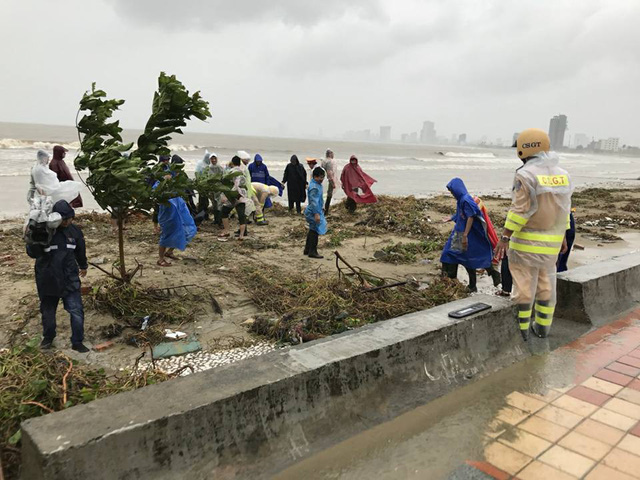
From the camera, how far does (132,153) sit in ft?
16.7

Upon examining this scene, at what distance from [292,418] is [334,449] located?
29 cm

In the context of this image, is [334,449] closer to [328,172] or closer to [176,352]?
[176,352]

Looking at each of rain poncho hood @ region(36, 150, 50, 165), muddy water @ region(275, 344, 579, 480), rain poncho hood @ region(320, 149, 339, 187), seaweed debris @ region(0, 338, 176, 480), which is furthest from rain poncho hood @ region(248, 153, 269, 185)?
muddy water @ region(275, 344, 579, 480)

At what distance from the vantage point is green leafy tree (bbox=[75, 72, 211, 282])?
15.6 ft

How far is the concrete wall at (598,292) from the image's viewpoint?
4.41m

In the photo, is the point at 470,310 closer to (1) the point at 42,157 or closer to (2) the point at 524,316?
(2) the point at 524,316

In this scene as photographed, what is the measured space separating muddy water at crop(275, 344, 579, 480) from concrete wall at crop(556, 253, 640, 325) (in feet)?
4.07

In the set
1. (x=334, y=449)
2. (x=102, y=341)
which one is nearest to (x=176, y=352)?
(x=102, y=341)

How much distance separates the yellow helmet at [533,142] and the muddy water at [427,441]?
1.74 m

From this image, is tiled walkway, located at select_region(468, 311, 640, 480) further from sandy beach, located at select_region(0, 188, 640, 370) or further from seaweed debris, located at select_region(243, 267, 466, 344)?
sandy beach, located at select_region(0, 188, 640, 370)

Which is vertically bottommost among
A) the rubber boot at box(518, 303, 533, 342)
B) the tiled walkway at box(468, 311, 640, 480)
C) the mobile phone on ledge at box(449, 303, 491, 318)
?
the tiled walkway at box(468, 311, 640, 480)

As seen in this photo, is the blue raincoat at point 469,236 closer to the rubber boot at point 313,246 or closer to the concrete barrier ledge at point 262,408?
the concrete barrier ledge at point 262,408

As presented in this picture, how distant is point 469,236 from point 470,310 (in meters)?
2.21

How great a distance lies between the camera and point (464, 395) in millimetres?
3189
